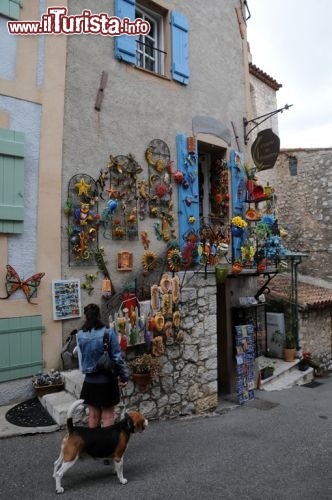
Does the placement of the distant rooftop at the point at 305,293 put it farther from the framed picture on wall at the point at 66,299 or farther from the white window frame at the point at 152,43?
the framed picture on wall at the point at 66,299

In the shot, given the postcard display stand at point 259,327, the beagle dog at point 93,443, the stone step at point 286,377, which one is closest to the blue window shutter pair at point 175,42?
the postcard display stand at point 259,327

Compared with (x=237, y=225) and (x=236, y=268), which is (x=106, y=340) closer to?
(x=236, y=268)

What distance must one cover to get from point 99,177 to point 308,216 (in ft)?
33.8

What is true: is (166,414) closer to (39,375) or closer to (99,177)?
(39,375)

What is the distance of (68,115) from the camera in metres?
6.14

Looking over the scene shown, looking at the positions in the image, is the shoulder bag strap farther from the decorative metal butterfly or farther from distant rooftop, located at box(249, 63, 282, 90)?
distant rooftop, located at box(249, 63, 282, 90)

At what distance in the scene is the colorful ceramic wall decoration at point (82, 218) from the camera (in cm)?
597

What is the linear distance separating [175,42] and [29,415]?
718 centimetres

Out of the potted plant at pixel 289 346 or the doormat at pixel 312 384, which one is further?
the potted plant at pixel 289 346

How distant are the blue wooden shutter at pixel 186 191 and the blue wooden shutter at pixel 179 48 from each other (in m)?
1.24

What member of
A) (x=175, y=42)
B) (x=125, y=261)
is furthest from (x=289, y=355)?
(x=175, y=42)

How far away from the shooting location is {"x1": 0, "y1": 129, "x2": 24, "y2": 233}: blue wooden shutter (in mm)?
5328

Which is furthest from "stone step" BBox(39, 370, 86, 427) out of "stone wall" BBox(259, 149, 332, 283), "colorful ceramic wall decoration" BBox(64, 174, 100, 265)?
"stone wall" BBox(259, 149, 332, 283)

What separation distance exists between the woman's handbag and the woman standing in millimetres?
31
